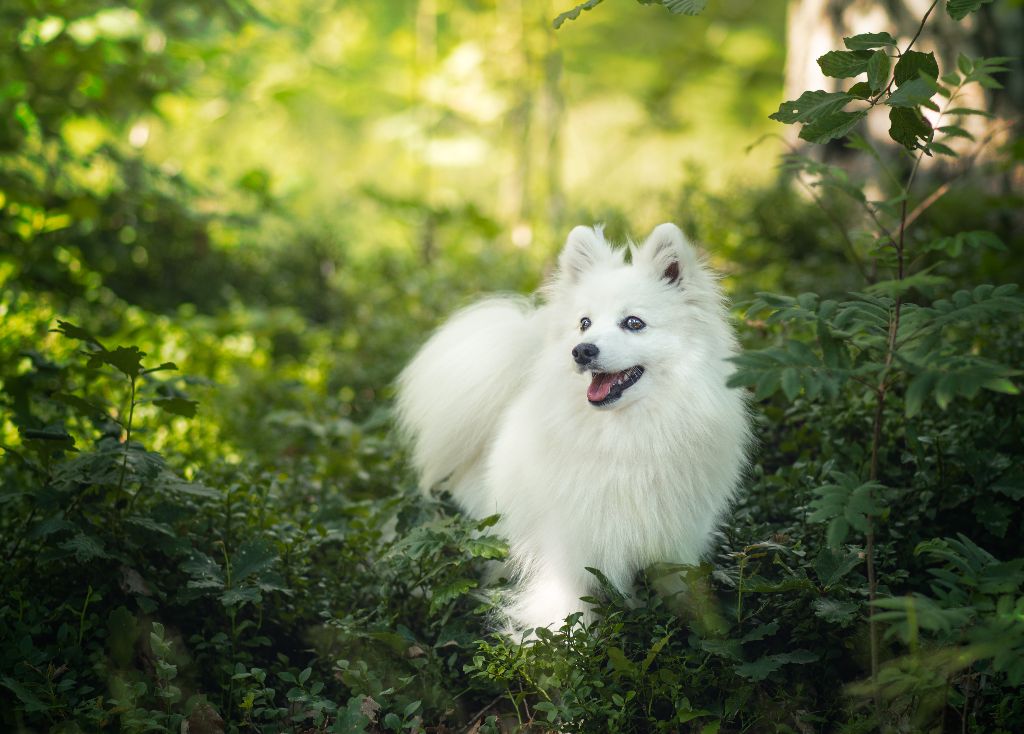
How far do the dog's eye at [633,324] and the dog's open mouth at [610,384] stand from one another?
0.13 meters

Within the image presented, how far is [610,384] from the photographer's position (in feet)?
8.07

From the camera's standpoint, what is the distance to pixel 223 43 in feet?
21.6

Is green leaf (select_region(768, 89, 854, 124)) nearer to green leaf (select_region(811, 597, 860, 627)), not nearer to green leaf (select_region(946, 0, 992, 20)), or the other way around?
green leaf (select_region(946, 0, 992, 20))

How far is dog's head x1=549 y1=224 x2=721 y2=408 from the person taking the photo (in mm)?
2443

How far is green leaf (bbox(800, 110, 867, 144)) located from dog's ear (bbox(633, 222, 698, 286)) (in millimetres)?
619

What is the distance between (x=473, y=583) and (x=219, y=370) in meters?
2.81

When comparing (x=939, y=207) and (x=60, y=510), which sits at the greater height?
(x=939, y=207)

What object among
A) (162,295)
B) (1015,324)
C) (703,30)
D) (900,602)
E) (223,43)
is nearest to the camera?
(900,602)

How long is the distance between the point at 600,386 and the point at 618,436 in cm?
16

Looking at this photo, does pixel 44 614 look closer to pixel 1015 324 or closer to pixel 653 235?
pixel 653 235

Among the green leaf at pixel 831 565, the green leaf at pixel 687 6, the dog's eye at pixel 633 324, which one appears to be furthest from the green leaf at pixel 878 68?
the green leaf at pixel 831 565

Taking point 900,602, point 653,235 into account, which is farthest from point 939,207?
point 900,602

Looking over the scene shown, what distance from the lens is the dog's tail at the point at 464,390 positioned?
9.62 ft

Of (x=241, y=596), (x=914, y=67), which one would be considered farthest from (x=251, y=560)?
(x=914, y=67)
